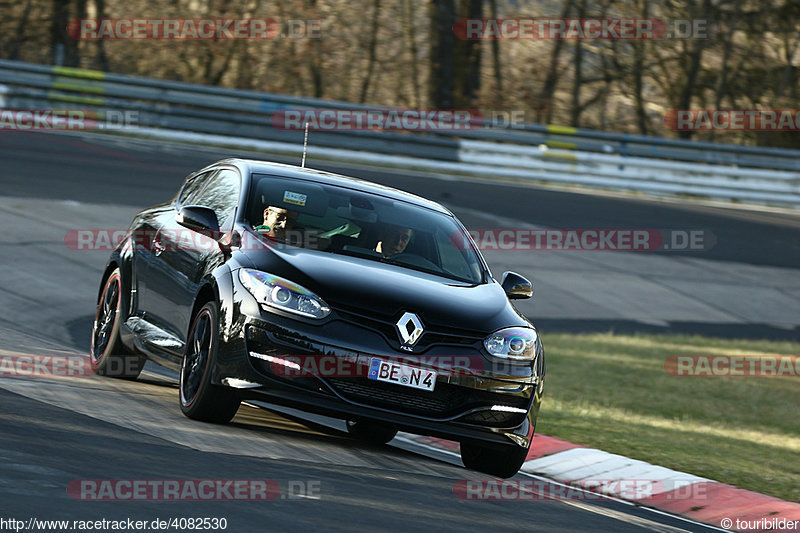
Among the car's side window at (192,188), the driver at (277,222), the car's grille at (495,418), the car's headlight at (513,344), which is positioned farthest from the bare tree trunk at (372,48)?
the car's grille at (495,418)

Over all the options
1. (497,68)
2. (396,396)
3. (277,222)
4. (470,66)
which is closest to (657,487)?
(396,396)

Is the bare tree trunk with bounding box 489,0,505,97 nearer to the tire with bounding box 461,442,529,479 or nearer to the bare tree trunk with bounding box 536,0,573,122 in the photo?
the bare tree trunk with bounding box 536,0,573,122

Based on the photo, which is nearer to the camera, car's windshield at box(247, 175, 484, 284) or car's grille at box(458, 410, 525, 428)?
car's grille at box(458, 410, 525, 428)

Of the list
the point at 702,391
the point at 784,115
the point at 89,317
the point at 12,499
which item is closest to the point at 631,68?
the point at 784,115

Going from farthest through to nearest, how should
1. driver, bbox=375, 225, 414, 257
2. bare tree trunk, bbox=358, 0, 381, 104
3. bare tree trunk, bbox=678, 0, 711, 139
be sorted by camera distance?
bare tree trunk, bbox=678, 0, 711, 139 < bare tree trunk, bbox=358, 0, 381, 104 < driver, bbox=375, 225, 414, 257

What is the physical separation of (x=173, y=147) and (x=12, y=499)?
18.6 meters

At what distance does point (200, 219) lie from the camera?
7566 mm

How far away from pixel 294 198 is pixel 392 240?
66 cm

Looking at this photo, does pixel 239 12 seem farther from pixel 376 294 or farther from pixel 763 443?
pixel 376 294

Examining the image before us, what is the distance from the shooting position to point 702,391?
1266 cm

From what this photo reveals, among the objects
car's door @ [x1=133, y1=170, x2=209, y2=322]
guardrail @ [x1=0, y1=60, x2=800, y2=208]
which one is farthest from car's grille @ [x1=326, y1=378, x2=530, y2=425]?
guardrail @ [x1=0, y1=60, x2=800, y2=208]

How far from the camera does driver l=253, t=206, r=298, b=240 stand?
24.7ft

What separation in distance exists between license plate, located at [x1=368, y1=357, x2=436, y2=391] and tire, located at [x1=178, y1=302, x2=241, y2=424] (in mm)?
778

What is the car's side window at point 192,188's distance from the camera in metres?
8.81
